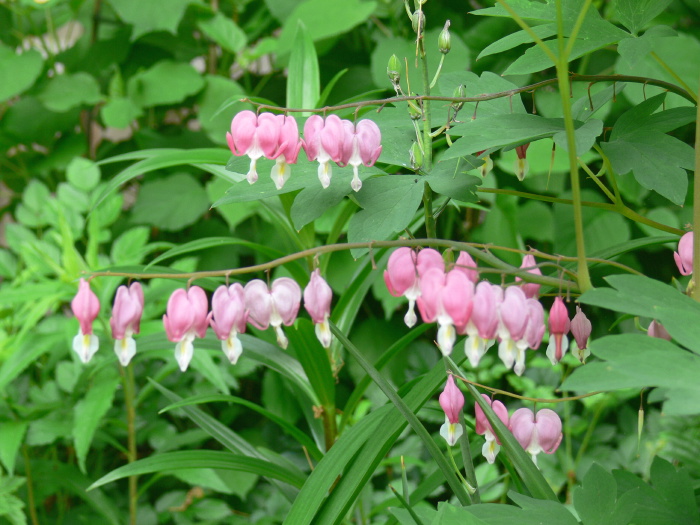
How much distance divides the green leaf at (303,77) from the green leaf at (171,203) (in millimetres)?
631

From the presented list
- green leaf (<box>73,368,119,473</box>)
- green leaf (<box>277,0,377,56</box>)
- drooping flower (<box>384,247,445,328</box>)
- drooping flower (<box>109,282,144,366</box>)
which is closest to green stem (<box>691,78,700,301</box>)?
drooping flower (<box>384,247,445,328</box>)

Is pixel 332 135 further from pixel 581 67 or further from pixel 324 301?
pixel 581 67

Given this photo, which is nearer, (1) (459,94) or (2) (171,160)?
(1) (459,94)

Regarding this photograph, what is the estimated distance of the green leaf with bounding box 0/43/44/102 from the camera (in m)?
1.63

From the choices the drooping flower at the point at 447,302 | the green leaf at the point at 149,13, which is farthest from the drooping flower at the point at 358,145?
the green leaf at the point at 149,13

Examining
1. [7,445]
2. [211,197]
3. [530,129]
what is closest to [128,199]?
[211,197]

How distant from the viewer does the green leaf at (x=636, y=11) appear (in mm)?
615

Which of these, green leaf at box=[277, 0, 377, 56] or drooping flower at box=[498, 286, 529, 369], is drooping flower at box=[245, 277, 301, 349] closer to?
drooping flower at box=[498, 286, 529, 369]

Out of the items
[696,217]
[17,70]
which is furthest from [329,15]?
[696,217]

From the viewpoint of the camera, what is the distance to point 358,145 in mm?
593

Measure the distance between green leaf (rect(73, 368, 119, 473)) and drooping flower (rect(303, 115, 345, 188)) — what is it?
2.26 ft

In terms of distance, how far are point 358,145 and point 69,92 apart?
1345mm

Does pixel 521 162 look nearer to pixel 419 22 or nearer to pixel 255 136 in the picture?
pixel 419 22

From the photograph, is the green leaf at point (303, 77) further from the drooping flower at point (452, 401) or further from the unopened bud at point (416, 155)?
the drooping flower at point (452, 401)
